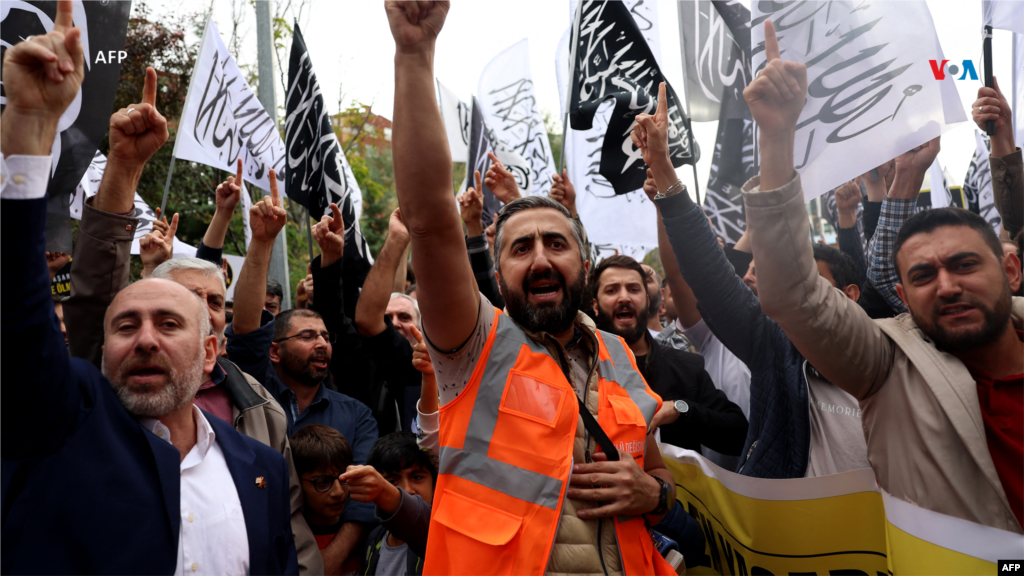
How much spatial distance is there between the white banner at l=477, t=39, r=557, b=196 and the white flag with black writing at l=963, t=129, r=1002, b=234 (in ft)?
12.2

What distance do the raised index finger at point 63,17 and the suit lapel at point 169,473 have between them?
1.05m

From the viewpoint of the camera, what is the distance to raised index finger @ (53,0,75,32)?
1.67m

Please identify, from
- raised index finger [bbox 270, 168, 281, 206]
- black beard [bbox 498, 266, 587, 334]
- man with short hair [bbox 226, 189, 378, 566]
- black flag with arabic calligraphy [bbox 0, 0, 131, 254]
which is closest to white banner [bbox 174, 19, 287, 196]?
raised index finger [bbox 270, 168, 281, 206]

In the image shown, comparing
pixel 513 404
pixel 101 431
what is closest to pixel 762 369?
pixel 513 404

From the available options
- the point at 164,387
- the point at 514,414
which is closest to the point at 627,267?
the point at 514,414

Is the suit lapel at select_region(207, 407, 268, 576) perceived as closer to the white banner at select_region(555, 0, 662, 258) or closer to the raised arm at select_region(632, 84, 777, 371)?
the raised arm at select_region(632, 84, 777, 371)

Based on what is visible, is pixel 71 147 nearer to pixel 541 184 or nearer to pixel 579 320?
pixel 579 320

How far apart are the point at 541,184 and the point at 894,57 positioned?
4.91 m

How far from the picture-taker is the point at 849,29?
2.82 meters

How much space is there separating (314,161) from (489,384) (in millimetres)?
3887

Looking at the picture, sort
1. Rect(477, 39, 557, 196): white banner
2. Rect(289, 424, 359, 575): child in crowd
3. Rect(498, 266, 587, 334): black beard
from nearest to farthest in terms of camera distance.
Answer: Rect(498, 266, 587, 334): black beard < Rect(289, 424, 359, 575): child in crowd < Rect(477, 39, 557, 196): white banner

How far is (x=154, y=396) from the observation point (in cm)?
206

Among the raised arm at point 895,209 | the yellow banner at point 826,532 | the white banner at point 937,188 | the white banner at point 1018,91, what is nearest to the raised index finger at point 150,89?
the yellow banner at point 826,532

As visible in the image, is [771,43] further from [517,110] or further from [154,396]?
[517,110]
